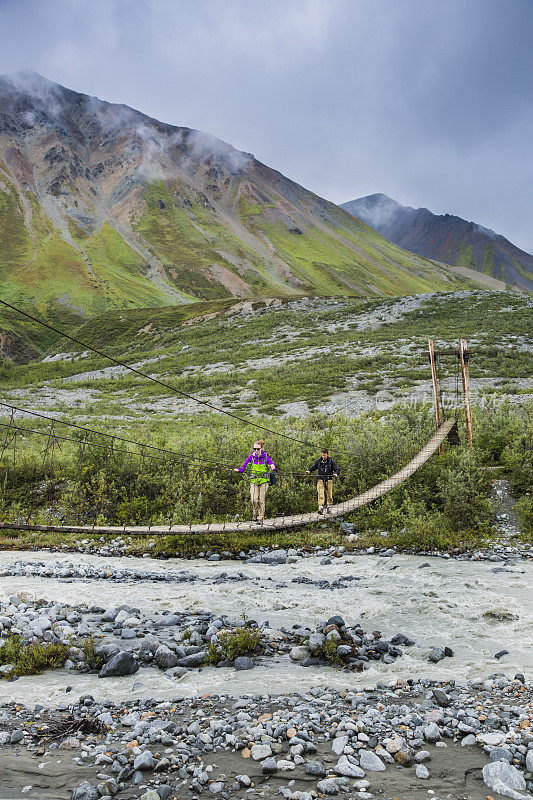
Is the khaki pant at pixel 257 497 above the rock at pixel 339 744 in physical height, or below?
above

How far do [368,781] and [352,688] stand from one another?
208 cm

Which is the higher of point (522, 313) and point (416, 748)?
point (522, 313)

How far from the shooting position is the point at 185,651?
6.91 m

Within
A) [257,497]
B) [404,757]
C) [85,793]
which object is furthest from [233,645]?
[257,497]

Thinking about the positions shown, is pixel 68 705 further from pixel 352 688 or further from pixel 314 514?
pixel 314 514

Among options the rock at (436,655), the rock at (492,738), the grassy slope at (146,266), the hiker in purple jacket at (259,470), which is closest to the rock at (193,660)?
the rock at (436,655)

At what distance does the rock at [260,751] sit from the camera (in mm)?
4434

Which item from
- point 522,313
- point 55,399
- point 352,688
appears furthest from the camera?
point 522,313

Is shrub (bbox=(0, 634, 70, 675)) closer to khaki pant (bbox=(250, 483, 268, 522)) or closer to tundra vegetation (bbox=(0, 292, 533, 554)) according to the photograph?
tundra vegetation (bbox=(0, 292, 533, 554))

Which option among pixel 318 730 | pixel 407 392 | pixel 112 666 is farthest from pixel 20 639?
pixel 407 392

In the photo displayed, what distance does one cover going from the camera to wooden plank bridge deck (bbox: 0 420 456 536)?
12000 mm

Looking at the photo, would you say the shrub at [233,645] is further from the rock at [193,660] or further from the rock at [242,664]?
the rock at [242,664]

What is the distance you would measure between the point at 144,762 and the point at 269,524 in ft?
29.5

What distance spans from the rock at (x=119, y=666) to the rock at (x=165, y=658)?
0.37m
